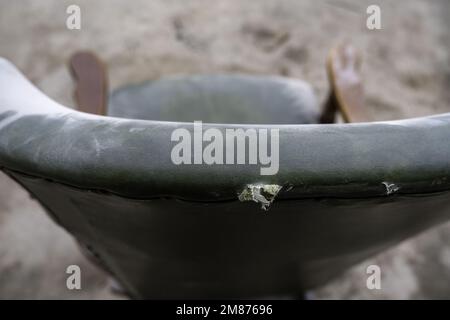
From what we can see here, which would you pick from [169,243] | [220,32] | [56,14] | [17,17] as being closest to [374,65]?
[220,32]

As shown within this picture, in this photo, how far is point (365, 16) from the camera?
2186mm

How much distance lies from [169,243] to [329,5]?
77.0 inches

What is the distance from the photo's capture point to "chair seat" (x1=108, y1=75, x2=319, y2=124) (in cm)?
106

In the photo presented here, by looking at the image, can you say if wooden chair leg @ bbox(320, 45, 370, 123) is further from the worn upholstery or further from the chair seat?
the worn upholstery

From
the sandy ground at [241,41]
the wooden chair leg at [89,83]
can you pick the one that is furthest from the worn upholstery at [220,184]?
the sandy ground at [241,41]

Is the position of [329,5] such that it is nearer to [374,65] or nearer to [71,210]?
[374,65]

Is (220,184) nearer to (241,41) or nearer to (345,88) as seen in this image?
(345,88)

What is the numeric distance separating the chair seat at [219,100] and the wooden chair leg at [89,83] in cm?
4

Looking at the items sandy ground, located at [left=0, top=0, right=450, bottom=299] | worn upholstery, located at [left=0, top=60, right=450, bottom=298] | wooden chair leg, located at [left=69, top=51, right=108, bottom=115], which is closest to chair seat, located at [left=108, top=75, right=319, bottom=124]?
wooden chair leg, located at [left=69, top=51, right=108, bottom=115]

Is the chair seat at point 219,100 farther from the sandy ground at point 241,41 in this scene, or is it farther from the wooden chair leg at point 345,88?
the sandy ground at point 241,41

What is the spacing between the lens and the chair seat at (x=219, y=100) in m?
1.06

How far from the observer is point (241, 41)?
2025 mm
